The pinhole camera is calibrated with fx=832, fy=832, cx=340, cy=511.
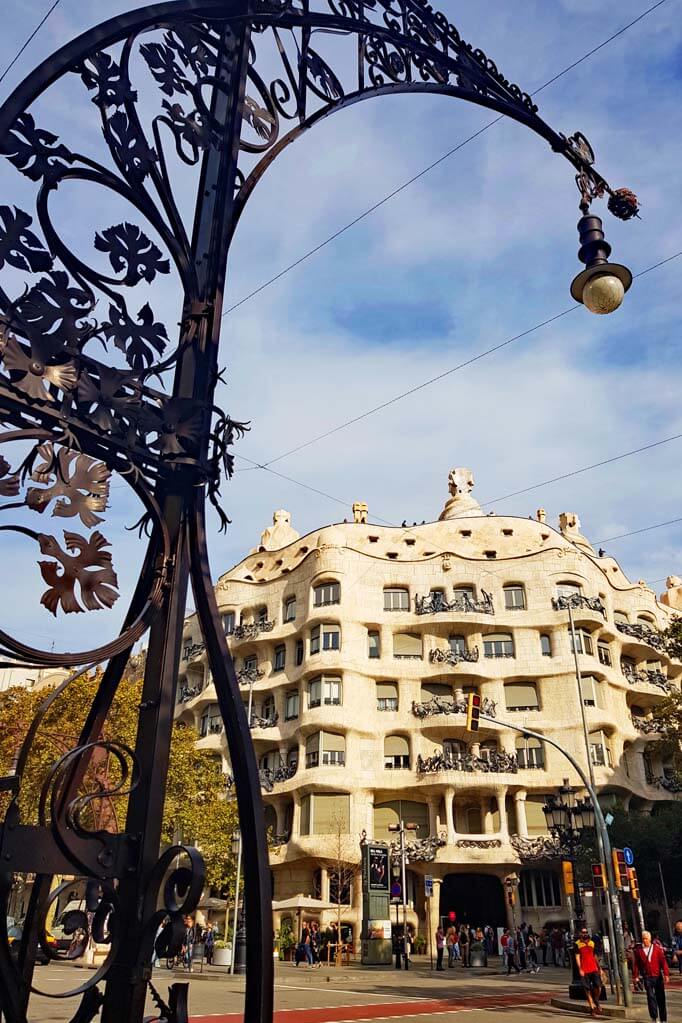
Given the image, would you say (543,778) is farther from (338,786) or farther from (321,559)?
(321,559)

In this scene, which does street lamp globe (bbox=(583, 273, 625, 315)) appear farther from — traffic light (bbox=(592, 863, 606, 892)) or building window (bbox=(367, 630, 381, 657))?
building window (bbox=(367, 630, 381, 657))

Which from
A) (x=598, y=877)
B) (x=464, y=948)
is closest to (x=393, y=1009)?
(x=598, y=877)

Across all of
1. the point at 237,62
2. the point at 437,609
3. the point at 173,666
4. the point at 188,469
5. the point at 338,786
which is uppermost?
the point at 437,609

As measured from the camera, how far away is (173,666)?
3.07 metres

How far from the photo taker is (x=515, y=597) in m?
45.4

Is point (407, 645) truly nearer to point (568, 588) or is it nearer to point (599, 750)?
point (568, 588)

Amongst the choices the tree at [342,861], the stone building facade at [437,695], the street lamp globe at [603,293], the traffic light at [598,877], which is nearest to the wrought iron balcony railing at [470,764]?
the stone building facade at [437,695]

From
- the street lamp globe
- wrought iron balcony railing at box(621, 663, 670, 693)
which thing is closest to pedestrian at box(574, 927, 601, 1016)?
the street lamp globe

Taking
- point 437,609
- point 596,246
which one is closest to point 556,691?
point 437,609

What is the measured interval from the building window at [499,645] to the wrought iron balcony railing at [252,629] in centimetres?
1179

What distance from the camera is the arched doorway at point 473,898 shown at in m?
41.4

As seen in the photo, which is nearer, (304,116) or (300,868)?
(304,116)

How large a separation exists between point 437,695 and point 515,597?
6.91 m

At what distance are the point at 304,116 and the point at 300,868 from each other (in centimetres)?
4127
